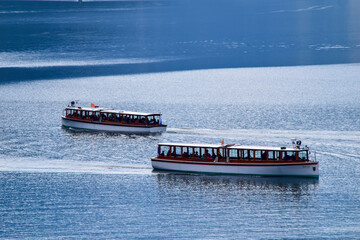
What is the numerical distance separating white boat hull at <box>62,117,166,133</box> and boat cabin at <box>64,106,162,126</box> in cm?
69

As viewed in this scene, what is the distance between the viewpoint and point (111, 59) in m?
195

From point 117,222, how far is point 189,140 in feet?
98.1

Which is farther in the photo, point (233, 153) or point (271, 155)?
point (233, 153)

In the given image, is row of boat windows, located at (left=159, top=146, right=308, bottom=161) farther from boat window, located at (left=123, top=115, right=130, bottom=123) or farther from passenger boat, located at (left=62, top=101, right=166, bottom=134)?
boat window, located at (left=123, top=115, right=130, bottom=123)

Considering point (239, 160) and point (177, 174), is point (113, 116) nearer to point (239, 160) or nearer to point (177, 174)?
point (177, 174)

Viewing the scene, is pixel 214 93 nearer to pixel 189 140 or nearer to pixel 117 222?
pixel 189 140

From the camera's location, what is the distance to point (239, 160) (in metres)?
78.2

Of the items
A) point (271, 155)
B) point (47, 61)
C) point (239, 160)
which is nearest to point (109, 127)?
point (239, 160)

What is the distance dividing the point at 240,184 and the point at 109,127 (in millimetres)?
33050

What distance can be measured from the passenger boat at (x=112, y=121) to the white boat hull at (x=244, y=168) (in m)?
20.4

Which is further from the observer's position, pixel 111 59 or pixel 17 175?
pixel 111 59

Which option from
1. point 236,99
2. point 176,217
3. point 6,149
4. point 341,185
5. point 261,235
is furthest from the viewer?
point 236,99

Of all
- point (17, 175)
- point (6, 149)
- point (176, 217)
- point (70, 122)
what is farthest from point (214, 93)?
point (176, 217)

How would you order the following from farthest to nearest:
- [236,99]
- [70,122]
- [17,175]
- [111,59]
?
[111,59] < [236,99] < [70,122] < [17,175]
